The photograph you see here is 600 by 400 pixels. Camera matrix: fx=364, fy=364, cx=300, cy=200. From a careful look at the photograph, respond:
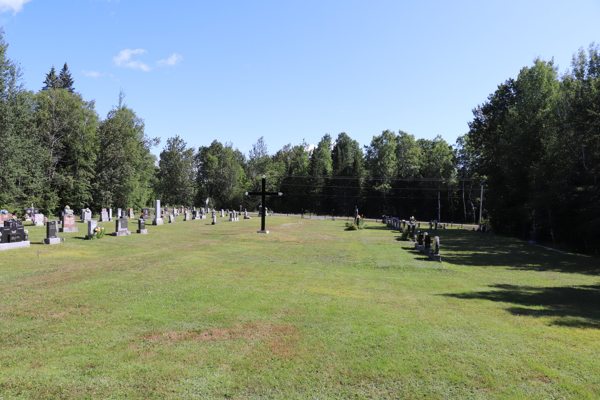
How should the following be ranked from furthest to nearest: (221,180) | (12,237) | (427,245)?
1. (221,180)
2. (427,245)
3. (12,237)

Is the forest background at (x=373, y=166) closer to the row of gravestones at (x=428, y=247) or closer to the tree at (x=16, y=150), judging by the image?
the tree at (x=16, y=150)

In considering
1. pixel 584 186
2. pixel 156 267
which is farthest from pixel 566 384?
pixel 584 186

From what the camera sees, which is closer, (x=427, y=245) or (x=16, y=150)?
(x=427, y=245)

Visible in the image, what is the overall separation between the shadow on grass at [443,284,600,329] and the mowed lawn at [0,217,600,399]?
62 mm

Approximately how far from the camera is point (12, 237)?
16.9m

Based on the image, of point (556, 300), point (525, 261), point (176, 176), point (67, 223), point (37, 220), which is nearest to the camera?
point (556, 300)

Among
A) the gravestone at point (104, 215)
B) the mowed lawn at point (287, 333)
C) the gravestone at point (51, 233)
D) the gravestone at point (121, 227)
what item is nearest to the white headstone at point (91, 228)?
the gravestone at point (121, 227)

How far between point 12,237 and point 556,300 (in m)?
21.7

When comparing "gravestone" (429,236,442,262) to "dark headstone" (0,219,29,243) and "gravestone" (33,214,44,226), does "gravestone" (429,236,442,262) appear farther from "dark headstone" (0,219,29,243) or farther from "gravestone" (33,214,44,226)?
"gravestone" (33,214,44,226)

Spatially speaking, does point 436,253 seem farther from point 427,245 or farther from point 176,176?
point 176,176

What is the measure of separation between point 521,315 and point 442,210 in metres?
68.8

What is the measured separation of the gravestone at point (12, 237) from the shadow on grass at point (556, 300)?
18.7 m

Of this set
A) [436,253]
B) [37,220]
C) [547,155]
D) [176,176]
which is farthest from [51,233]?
[176,176]

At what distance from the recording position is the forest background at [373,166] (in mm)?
27469
